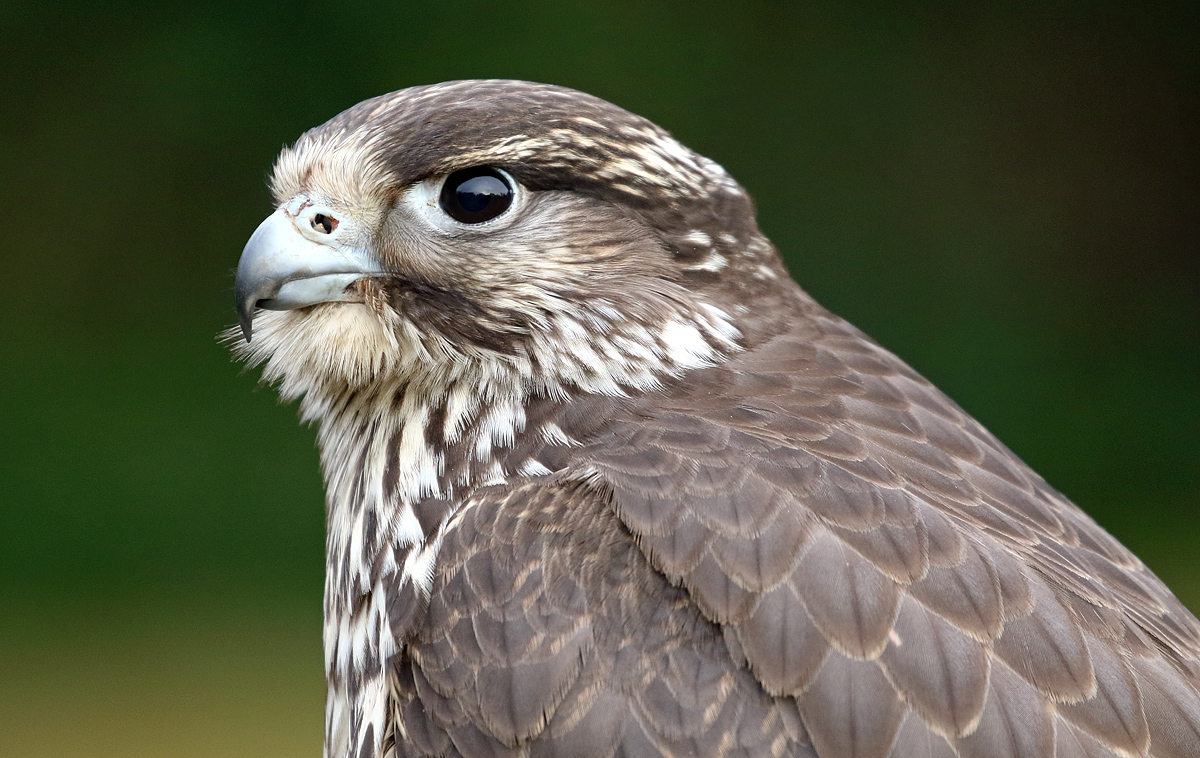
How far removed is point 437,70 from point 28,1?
1.79m

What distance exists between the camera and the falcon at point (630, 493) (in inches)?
68.3

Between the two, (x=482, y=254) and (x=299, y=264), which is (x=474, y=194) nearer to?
(x=482, y=254)

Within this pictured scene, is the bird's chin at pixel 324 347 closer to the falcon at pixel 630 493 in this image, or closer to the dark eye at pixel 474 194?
the falcon at pixel 630 493

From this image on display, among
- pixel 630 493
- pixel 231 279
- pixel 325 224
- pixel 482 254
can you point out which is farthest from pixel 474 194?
pixel 231 279

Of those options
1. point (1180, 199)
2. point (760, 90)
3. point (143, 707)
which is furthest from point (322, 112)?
point (1180, 199)

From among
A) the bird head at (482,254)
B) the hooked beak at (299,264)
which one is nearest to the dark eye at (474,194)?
the bird head at (482,254)

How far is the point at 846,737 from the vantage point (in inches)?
66.0

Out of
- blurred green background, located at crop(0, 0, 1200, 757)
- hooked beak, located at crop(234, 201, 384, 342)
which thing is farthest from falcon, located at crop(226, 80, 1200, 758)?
blurred green background, located at crop(0, 0, 1200, 757)

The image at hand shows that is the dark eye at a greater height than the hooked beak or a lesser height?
greater

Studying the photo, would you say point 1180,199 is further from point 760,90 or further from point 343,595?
point 343,595

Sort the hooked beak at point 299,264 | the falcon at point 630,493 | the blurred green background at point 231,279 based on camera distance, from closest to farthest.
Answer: the falcon at point 630,493
the hooked beak at point 299,264
the blurred green background at point 231,279

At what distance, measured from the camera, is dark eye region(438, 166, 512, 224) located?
7.25 ft

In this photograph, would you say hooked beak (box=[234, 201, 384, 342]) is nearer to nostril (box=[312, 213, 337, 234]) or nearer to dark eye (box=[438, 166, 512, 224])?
nostril (box=[312, 213, 337, 234])

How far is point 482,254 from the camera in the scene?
2.21 metres
